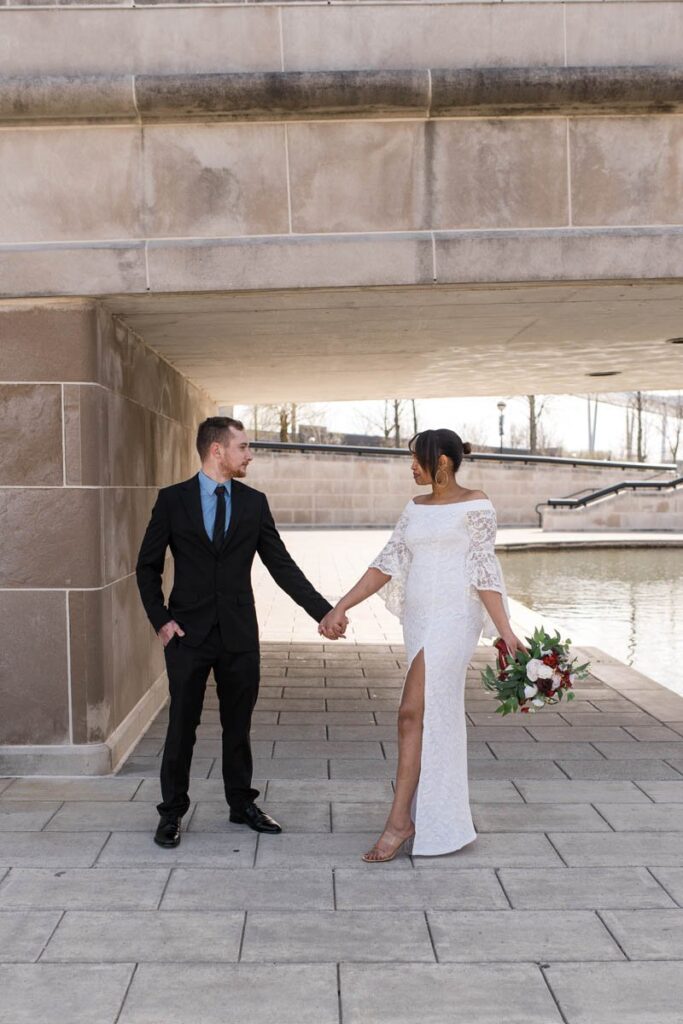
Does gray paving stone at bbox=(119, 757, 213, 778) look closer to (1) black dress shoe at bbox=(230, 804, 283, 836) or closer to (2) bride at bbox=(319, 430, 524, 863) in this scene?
(1) black dress shoe at bbox=(230, 804, 283, 836)

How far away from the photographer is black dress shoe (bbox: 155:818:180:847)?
4.91 meters

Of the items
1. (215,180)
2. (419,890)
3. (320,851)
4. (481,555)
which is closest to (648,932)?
(419,890)

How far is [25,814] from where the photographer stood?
17.7 feet

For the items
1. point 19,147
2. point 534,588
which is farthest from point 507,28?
point 534,588

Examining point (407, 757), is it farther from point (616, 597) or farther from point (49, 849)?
point (616, 597)

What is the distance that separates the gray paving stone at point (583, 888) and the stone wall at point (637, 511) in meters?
28.1

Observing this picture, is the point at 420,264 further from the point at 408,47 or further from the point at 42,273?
the point at 42,273

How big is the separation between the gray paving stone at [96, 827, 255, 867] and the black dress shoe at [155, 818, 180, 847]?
0.03 metres

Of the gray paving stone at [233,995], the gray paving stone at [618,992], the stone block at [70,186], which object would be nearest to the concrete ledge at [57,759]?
the gray paving stone at [233,995]

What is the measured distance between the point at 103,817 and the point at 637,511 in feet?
94.5

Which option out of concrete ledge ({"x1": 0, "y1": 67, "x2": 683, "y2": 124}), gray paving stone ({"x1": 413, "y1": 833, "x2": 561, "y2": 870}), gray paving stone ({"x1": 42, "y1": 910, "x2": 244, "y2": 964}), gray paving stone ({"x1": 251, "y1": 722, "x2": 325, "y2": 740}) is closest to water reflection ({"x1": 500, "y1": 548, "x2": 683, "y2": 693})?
gray paving stone ({"x1": 251, "y1": 722, "x2": 325, "y2": 740})

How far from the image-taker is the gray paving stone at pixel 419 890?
13.9 ft

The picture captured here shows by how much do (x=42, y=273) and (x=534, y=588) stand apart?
Result: 511 inches

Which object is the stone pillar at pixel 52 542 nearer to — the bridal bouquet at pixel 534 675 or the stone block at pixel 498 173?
the stone block at pixel 498 173
